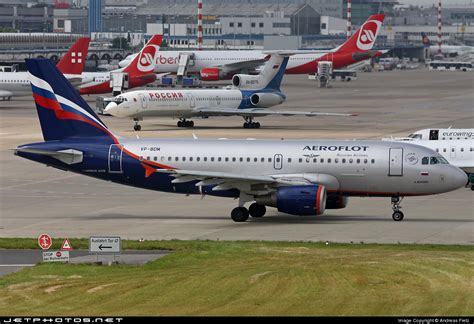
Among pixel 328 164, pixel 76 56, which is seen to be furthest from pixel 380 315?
pixel 76 56

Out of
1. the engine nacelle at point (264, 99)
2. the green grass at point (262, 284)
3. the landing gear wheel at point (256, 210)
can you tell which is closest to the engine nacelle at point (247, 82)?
the engine nacelle at point (264, 99)

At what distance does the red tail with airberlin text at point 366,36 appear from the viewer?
523 feet

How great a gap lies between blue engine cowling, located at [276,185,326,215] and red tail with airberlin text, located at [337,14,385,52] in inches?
4446

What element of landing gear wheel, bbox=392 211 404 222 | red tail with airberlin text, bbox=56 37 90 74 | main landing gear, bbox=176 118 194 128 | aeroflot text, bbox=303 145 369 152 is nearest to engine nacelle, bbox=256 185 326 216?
aeroflot text, bbox=303 145 369 152

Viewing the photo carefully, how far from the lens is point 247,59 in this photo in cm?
16412

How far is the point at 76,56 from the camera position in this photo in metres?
131

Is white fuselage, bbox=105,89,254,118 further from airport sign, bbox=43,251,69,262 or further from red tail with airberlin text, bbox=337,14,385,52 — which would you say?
red tail with airberlin text, bbox=337,14,385,52

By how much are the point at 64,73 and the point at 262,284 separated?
99114 millimetres

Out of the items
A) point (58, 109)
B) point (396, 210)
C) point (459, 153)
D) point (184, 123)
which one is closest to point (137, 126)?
point (184, 123)

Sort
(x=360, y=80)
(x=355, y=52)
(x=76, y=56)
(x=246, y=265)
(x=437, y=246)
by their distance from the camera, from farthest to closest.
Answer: (x=360, y=80)
(x=355, y=52)
(x=76, y=56)
(x=437, y=246)
(x=246, y=265)

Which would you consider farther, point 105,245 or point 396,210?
point 396,210

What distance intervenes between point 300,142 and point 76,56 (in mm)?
84057

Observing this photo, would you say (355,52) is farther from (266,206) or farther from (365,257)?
(365,257)

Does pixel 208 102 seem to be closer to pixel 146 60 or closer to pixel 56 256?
pixel 146 60
